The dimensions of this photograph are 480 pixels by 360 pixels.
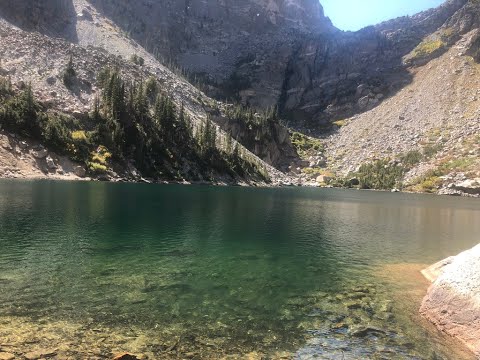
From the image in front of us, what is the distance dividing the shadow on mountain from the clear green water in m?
154

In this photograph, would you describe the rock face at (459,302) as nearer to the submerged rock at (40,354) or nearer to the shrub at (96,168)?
the submerged rock at (40,354)

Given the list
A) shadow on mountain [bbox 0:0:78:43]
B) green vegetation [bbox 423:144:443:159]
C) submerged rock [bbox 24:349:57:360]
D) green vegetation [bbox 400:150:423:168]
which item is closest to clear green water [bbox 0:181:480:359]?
submerged rock [bbox 24:349:57:360]

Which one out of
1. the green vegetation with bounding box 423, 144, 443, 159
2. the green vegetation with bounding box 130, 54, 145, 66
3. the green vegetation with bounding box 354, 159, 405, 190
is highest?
the green vegetation with bounding box 130, 54, 145, 66

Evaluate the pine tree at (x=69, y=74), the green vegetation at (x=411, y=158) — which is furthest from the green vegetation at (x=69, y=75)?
the green vegetation at (x=411, y=158)

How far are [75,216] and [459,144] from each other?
182001 millimetres

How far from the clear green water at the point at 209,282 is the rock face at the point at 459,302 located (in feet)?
4.04

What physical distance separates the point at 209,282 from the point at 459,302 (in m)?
14.3

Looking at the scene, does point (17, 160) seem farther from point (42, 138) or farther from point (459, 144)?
point (459, 144)

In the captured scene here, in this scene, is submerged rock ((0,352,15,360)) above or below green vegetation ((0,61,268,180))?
below

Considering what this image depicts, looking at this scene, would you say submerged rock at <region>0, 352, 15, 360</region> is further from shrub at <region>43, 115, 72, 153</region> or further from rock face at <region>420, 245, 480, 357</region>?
shrub at <region>43, 115, 72, 153</region>

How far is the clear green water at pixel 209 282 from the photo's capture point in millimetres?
17266

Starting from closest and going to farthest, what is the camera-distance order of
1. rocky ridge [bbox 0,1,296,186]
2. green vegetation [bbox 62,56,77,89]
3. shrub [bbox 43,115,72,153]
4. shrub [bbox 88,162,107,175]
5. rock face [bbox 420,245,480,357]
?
rock face [bbox 420,245,480,357]
shrub [bbox 43,115,72,153]
shrub [bbox 88,162,107,175]
rocky ridge [bbox 0,1,296,186]
green vegetation [bbox 62,56,77,89]

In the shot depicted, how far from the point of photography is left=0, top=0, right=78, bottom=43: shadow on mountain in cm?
16788

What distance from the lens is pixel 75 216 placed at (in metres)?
45.0
